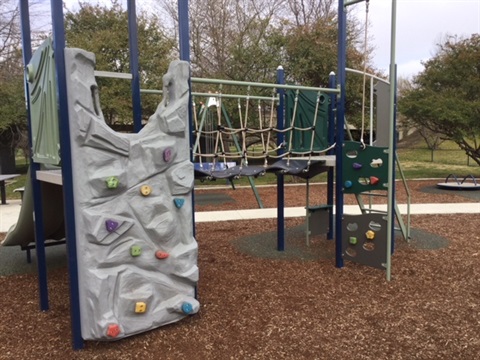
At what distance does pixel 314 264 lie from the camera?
4.89 m

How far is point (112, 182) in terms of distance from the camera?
2.80 meters

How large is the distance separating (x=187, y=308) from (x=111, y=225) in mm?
905

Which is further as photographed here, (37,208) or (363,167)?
(363,167)

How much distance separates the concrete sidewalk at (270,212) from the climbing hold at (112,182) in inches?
186

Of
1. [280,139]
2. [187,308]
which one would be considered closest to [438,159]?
[280,139]

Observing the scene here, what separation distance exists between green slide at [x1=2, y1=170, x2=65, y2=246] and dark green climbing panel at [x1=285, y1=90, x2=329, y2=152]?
277 cm

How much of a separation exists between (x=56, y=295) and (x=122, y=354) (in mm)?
1530

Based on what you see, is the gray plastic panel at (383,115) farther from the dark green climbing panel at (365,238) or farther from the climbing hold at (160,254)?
the climbing hold at (160,254)

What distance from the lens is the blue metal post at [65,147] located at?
8.68 feet

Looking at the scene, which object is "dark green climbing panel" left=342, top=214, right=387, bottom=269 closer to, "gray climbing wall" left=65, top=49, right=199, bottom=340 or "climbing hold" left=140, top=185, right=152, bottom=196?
"gray climbing wall" left=65, top=49, right=199, bottom=340

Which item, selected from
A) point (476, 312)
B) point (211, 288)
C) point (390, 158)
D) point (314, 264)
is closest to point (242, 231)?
point (314, 264)

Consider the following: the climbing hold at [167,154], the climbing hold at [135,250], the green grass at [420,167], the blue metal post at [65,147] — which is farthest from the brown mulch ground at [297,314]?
the green grass at [420,167]

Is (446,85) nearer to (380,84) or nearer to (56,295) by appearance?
(380,84)

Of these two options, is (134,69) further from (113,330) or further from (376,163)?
(376,163)
